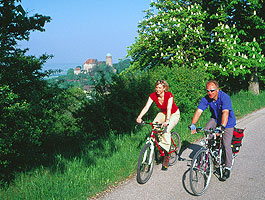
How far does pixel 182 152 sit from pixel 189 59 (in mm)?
10849

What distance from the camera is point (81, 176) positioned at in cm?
446

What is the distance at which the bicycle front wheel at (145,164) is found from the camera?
4488 millimetres

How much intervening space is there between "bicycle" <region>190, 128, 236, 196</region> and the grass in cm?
138

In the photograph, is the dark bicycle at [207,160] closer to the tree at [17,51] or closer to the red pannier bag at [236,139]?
the red pannier bag at [236,139]

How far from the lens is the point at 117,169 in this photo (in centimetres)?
490

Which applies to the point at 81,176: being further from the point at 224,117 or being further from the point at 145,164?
the point at 224,117

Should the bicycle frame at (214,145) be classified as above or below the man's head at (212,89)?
below

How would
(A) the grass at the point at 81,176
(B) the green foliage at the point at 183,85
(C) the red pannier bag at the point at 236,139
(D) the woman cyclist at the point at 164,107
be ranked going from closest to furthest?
Result: (A) the grass at the point at 81,176
(C) the red pannier bag at the point at 236,139
(D) the woman cyclist at the point at 164,107
(B) the green foliage at the point at 183,85

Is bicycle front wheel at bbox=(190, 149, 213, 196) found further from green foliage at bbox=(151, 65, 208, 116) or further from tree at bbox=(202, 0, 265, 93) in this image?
tree at bbox=(202, 0, 265, 93)

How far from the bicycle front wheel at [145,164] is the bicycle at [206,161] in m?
0.89

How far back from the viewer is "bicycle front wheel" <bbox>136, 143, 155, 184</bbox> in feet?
14.7

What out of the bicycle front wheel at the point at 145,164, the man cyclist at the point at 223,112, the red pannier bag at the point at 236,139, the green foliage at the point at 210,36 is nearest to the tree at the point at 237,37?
the green foliage at the point at 210,36

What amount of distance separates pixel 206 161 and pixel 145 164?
1099 millimetres

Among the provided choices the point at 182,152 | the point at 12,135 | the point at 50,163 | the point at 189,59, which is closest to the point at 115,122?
the point at 182,152
